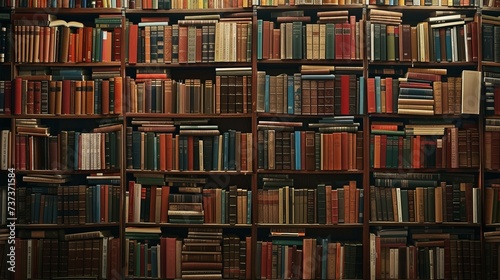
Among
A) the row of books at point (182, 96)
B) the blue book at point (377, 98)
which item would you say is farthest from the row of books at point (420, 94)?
the row of books at point (182, 96)

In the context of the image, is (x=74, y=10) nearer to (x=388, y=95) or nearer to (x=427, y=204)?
(x=388, y=95)

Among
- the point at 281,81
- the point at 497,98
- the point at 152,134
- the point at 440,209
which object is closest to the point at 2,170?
the point at 152,134

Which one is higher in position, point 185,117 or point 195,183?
point 185,117

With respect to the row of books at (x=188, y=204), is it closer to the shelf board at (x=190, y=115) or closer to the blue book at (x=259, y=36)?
the shelf board at (x=190, y=115)

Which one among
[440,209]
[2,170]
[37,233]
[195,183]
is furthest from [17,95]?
[440,209]

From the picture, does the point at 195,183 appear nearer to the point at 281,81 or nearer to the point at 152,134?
the point at 152,134

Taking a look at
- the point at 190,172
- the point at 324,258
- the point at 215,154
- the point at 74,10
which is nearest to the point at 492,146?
the point at 324,258

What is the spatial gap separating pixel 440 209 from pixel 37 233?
119 inches

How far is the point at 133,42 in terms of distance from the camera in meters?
4.54

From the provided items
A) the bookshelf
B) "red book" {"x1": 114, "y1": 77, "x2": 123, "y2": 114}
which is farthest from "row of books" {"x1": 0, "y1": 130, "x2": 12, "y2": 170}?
"red book" {"x1": 114, "y1": 77, "x2": 123, "y2": 114}

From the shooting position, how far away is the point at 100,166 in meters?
4.50

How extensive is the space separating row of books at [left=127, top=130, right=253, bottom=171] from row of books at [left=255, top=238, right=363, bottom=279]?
0.68 meters

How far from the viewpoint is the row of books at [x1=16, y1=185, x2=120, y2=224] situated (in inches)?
177

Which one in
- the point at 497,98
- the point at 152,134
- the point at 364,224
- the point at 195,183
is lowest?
the point at 364,224
